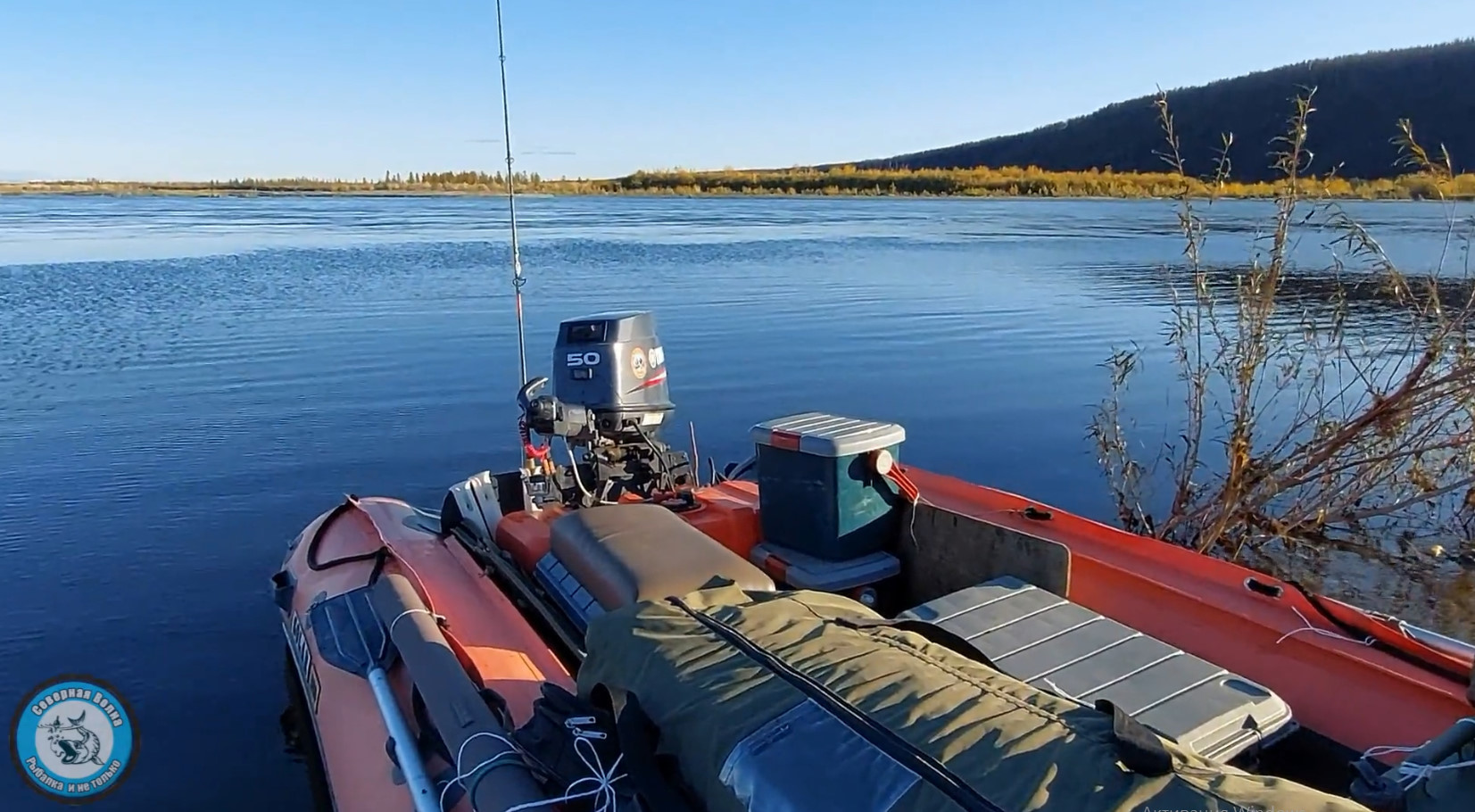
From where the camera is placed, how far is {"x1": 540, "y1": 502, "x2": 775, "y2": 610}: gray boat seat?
2496mm

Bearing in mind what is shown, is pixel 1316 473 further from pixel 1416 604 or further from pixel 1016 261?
pixel 1016 261

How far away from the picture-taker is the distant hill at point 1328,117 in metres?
33.8

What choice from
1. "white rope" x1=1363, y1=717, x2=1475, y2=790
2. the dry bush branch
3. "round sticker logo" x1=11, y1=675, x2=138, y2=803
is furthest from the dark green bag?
the dry bush branch

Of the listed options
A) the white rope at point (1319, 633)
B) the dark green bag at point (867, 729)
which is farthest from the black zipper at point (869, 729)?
the white rope at point (1319, 633)

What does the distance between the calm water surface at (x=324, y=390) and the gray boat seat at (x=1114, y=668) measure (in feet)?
7.85

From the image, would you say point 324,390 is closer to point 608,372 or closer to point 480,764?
point 608,372

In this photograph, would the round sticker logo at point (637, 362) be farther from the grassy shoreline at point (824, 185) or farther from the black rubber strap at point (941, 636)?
the grassy shoreline at point (824, 185)

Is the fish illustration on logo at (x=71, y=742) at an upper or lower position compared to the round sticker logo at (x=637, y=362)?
lower

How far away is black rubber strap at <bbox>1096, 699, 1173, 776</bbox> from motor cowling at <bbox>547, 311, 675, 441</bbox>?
→ 2.85 meters

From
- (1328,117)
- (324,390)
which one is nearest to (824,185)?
(1328,117)

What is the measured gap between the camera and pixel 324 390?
8039mm

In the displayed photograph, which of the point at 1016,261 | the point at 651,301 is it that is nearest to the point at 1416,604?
the point at 651,301

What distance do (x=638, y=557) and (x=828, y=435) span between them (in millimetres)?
838

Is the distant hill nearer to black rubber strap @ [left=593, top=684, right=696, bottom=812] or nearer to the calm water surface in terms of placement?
the calm water surface
